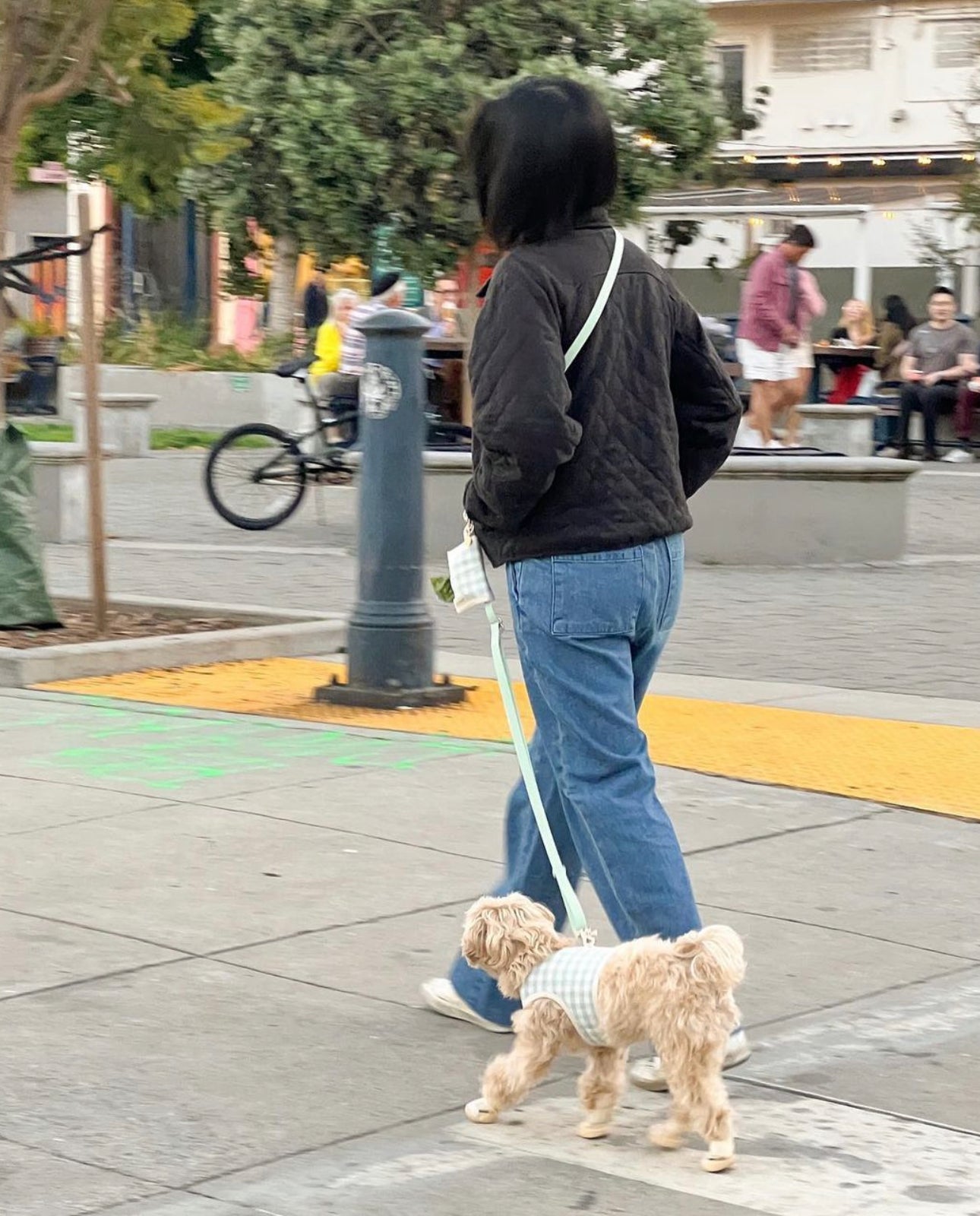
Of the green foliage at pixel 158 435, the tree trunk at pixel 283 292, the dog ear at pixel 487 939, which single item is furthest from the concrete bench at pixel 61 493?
the tree trunk at pixel 283 292

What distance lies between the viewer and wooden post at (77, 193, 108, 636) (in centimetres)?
891

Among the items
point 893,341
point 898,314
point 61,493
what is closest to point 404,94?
point 893,341

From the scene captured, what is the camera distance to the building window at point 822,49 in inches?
1433

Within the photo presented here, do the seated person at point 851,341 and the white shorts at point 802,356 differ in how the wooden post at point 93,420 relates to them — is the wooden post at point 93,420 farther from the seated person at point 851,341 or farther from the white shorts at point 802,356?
the seated person at point 851,341

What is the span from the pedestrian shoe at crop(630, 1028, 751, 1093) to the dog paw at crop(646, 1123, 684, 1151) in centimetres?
28

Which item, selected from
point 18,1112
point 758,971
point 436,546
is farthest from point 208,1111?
point 436,546

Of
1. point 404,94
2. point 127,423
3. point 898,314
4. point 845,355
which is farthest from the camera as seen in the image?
point 898,314

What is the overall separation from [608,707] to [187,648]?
5.26 meters

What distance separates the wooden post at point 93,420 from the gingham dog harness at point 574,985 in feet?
18.3

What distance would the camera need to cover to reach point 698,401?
4195 millimetres

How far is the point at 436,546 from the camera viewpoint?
13.1 meters

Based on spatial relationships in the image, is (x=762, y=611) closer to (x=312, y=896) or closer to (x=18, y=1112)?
(x=312, y=896)

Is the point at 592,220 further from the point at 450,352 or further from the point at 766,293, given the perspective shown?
the point at 450,352

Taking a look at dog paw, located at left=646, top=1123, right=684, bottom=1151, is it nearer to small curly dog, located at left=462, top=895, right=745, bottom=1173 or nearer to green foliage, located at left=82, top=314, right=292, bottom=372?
small curly dog, located at left=462, top=895, right=745, bottom=1173
